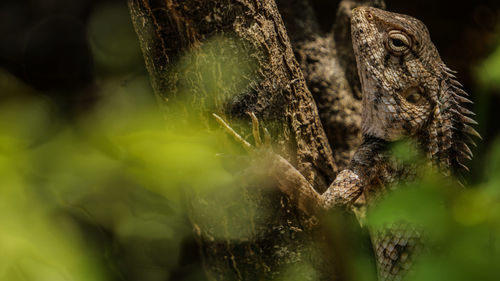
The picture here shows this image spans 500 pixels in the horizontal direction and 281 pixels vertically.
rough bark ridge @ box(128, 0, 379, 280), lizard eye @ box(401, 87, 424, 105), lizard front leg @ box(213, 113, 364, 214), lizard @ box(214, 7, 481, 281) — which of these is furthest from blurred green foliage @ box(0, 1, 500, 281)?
lizard eye @ box(401, 87, 424, 105)

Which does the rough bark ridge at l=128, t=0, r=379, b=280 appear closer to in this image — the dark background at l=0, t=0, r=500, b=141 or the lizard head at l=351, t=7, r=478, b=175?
the lizard head at l=351, t=7, r=478, b=175

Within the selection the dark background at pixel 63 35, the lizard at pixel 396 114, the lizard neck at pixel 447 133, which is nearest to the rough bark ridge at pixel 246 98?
the lizard at pixel 396 114

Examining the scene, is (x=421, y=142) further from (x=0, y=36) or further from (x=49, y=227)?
(x=0, y=36)

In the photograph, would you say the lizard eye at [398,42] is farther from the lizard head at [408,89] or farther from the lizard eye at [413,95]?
the lizard eye at [413,95]

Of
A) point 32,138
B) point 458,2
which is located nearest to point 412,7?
point 458,2

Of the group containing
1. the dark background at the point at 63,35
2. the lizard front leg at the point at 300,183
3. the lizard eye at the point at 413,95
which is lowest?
the lizard front leg at the point at 300,183
